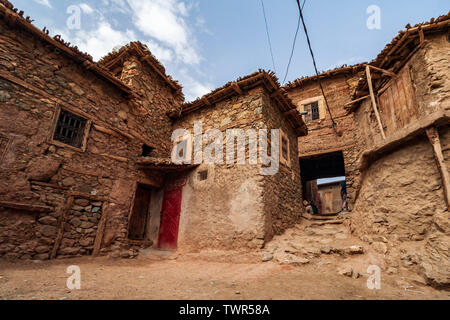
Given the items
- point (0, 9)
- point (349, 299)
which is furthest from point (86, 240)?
point (349, 299)

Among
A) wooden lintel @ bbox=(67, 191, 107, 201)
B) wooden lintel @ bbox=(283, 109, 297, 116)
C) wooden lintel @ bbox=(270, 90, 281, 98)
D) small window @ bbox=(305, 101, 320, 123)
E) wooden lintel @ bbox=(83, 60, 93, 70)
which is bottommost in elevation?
wooden lintel @ bbox=(67, 191, 107, 201)

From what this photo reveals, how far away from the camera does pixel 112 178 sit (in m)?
6.70

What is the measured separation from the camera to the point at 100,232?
6.12 metres

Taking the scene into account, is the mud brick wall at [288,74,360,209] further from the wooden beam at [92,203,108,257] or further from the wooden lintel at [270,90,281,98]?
the wooden beam at [92,203,108,257]

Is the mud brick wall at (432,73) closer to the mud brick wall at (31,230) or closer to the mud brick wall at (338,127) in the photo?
the mud brick wall at (338,127)

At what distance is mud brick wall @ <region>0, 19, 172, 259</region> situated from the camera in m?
4.80

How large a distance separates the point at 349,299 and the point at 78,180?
6.48 m

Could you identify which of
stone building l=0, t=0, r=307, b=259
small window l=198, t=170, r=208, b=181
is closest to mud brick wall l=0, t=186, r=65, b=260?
stone building l=0, t=0, r=307, b=259

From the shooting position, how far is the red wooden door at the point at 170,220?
705 cm

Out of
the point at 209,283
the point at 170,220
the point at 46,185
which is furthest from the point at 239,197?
the point at 46,185

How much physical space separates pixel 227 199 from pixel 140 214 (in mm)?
3707

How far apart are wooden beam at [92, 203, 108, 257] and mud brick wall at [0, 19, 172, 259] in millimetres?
127

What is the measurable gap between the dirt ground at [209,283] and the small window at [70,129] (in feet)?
9.80

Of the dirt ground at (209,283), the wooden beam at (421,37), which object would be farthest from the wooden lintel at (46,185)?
the wooden beam at (421,37)
